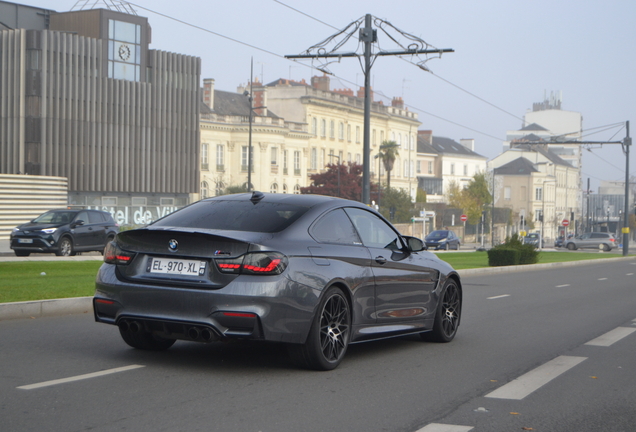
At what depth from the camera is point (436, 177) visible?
5212 inches

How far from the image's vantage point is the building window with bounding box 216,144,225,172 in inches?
3425

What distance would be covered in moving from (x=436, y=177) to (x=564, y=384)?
127 metres

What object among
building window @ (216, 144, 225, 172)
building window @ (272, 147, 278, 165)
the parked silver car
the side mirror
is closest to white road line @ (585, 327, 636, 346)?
the side mirror

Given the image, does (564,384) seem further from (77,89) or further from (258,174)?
(258,174)

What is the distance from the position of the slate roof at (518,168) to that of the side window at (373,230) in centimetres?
13053

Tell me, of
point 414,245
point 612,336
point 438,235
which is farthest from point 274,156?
point 414,245

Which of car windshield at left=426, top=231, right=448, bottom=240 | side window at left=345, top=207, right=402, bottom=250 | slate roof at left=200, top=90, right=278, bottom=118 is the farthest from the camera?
slate roof at left=200, top=90, right=278, bottom=118

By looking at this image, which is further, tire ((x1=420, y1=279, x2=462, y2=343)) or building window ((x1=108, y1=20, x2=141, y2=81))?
building window ((x1=108, y1=20, x2=141, y2=81))

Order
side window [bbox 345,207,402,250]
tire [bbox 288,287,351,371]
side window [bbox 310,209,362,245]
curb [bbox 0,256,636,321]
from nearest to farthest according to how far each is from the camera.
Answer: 1. tire [bbox 288,287,351,371]
2. side window [bbox 310,209,362,245]
3. side window [bbox 345,207,402,250]
4. curb [bbox 0,256,636,321]

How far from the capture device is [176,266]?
6836mm

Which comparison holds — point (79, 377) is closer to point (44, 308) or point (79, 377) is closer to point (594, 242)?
point (44, 308)

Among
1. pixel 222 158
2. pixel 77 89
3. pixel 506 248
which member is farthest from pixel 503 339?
pixel 222 158

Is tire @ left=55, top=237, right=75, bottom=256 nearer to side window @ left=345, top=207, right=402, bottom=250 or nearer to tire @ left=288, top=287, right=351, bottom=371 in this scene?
side window @ left=345, top=207, right=402, bottom=250

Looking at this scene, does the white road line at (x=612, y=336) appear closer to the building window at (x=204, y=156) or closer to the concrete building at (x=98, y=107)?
the concrete building at (x=98, y=107)
